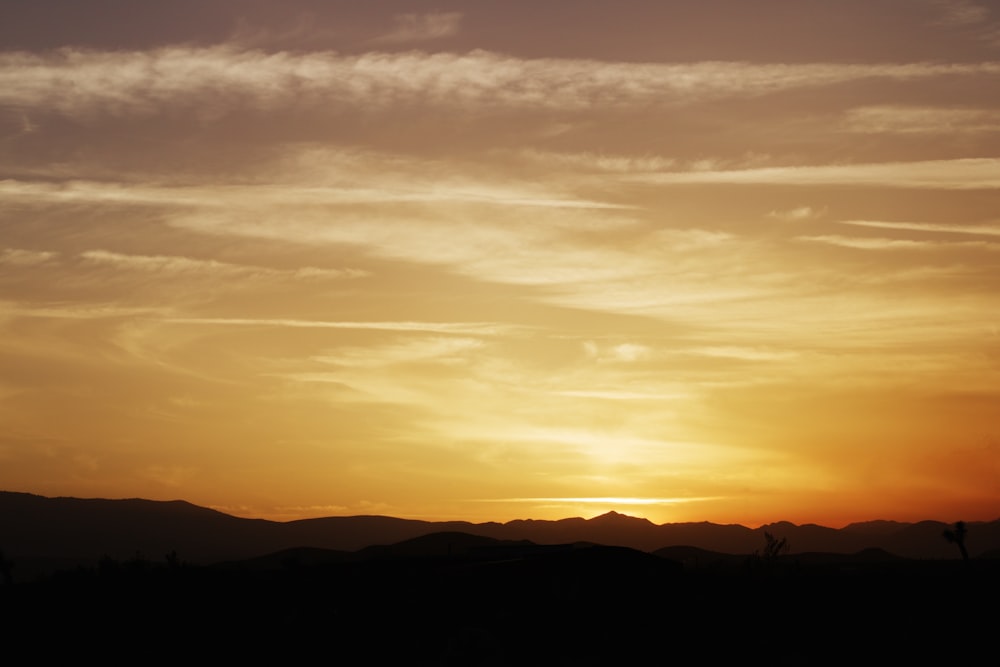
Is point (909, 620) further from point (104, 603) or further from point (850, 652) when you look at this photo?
point (104, 603)

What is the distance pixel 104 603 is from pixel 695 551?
97.5 metres

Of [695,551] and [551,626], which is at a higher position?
[695,551]

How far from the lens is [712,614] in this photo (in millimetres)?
44250

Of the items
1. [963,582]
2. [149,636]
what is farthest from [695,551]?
[149,636]

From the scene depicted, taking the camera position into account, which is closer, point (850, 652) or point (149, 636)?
point (850, 652)

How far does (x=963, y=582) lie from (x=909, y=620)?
23.8 ft

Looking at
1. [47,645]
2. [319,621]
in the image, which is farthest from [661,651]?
[47,645]

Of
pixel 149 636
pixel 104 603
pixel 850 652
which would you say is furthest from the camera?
pixel 104 603

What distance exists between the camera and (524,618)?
143ft

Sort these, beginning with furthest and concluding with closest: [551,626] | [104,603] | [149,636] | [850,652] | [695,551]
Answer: [695,551]
[104,603]
[149,636]
[551,626]
[850,652]

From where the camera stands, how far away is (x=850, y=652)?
132 feet

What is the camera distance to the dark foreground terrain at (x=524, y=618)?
134 ft

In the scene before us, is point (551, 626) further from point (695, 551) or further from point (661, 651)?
point (695, 551)

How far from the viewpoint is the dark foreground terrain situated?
40.8m
